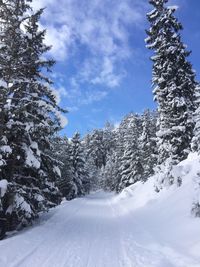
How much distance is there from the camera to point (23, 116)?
44.0 feet

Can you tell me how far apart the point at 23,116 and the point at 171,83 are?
1473 cm

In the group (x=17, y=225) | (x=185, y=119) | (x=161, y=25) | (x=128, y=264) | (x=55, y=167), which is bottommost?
(x=128, y=264)

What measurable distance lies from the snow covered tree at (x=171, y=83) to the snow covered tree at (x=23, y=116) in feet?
38.4

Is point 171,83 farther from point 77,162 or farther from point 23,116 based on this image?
point 77,162

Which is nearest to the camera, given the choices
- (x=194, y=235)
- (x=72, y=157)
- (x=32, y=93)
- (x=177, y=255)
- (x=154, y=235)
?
(x=177, y=255)

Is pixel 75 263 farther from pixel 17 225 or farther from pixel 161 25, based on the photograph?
pixel 161 25

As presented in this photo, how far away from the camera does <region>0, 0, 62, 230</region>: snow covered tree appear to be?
12.7m

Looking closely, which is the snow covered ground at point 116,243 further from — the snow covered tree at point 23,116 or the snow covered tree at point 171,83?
the snow covered tree at point 171,83

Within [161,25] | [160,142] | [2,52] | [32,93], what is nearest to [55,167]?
[32,93]

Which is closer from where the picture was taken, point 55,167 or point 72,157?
point 55,167

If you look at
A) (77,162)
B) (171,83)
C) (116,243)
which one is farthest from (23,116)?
(77,162)

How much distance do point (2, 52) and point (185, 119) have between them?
48.5 ft

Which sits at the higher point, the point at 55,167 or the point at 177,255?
the point at 55,167

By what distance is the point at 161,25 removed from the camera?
26266 mm
